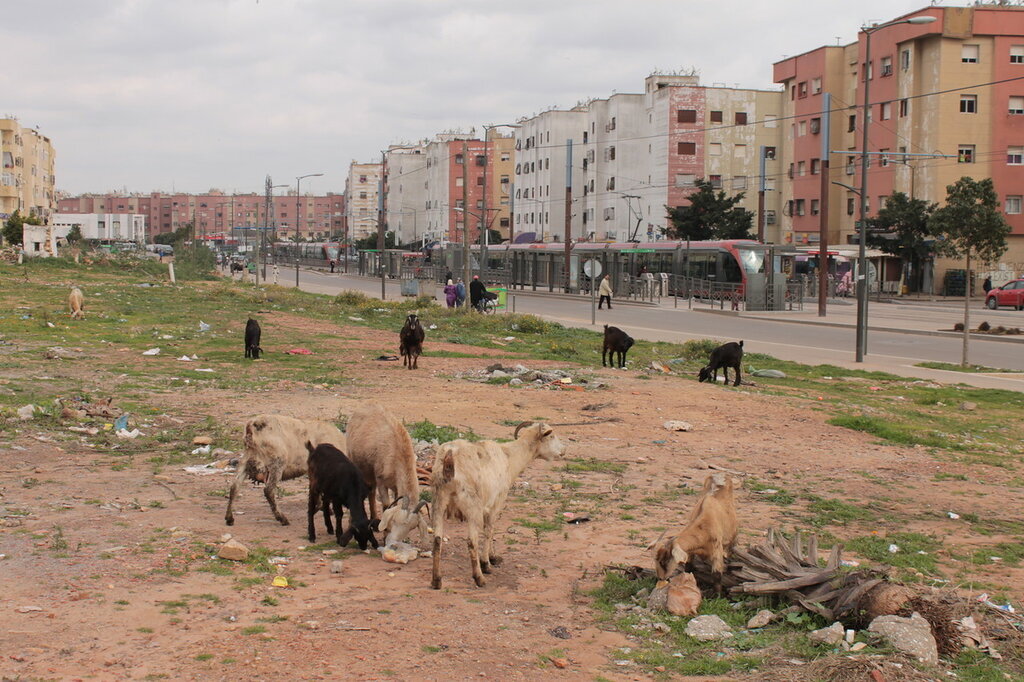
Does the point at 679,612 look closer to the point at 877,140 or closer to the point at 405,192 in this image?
the point at 877,140

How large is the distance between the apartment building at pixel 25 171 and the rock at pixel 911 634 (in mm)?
101041

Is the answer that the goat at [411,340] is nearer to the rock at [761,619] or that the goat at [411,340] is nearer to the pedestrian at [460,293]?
the rock at [761,619]

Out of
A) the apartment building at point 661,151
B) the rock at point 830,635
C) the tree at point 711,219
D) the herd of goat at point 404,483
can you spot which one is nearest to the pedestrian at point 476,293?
the herd of goat at point 404,483

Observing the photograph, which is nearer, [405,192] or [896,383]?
[896,383]

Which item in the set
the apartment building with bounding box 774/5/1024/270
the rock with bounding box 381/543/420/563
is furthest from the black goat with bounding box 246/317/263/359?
the apartment building with bounding box 774/5/1024/270

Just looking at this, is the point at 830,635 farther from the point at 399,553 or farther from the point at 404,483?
the point at 404,483

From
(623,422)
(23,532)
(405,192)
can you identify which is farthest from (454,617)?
(405,192)

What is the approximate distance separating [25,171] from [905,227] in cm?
8760

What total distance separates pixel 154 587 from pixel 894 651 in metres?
4.41

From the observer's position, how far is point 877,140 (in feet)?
214

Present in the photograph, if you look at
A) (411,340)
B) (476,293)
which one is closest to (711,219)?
(476,293)

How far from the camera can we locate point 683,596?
6.55 meters

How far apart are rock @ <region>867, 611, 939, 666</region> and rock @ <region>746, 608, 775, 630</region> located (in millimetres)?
599

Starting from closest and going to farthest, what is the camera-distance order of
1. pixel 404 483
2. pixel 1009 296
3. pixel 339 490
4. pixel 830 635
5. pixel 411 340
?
pixel 830 635, pixel 339 490, pixel 404 483, pixel 411 340, pixel 1009 296
